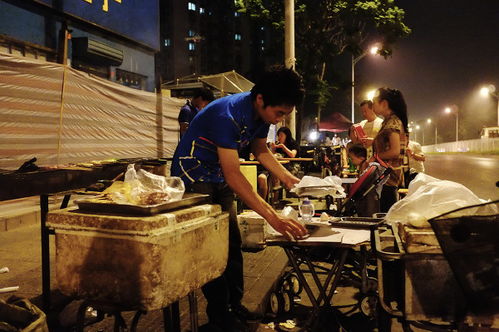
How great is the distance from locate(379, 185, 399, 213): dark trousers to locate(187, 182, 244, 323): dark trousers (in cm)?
250

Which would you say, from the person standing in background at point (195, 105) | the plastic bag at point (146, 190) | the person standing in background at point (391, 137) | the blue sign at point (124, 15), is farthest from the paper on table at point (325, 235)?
the blue sign at point (124, 15)

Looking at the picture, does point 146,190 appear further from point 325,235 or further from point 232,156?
point 325,235

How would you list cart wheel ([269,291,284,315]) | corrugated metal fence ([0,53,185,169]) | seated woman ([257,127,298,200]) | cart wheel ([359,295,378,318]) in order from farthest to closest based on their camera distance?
1. seated woman ([257,127,298,200])
2. corrugated metal fence ([0,53,185,169])
3. cart wheel ([269,291,284,315])
4. cart wheel ([359,295,378,318])

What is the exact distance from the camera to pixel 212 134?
291 cm

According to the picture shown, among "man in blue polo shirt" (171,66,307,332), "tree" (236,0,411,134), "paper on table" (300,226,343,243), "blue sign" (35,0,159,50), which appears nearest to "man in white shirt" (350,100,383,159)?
"paper on table" (300,226,343,243)

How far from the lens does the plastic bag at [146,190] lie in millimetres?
2180

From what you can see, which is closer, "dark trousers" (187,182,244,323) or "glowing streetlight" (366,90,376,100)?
"dark trousers" (187,182,244,323)

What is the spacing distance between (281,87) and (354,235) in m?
1.31

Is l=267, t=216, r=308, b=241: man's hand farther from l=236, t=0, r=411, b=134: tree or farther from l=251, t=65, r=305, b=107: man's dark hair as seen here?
l=236, t=0, r=411, b=134: tree

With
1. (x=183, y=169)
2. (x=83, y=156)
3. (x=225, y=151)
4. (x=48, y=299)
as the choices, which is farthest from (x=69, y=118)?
(x=225, y=151)

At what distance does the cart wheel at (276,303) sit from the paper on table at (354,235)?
3.08 ft

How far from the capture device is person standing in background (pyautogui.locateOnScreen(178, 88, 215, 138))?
764cm

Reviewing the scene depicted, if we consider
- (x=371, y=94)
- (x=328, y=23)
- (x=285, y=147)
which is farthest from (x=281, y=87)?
(x=371, y=94)

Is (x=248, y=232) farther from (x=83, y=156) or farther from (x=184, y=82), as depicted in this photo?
(x=184, y=82)
